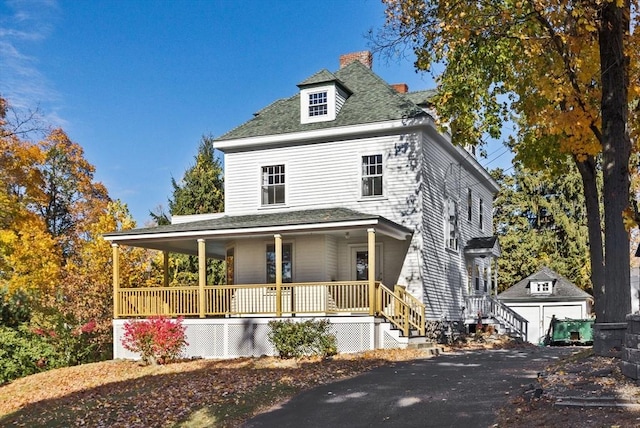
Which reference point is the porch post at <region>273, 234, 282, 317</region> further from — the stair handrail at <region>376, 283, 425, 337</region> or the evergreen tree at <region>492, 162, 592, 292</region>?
the evergreen tree at <region>492, 162, 592, 292</region>

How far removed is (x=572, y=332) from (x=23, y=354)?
2320cm

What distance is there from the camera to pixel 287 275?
78.0ft

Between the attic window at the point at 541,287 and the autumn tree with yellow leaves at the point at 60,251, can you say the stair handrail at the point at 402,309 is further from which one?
the attic window at the point at 541,287

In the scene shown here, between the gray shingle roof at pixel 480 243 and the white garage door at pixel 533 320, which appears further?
the white garage door at pixel 533 320

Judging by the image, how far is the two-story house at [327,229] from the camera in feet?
68.8

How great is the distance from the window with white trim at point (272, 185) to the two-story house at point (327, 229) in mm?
49

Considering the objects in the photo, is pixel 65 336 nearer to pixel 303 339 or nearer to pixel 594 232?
pixel 303 339

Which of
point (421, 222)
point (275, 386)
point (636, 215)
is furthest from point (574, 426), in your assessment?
point (421, 222)

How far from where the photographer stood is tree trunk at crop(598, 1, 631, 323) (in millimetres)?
12758

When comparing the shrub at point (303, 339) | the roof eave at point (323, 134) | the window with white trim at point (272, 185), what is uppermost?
the roof eave at point (323, 134)

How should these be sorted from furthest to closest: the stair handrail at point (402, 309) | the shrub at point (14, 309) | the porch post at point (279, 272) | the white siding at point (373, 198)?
the shrub at point (14, 309)
the white siding at point (373, 198)
the porch post at point (279, 272)
the stair handrail at point (402, 309)

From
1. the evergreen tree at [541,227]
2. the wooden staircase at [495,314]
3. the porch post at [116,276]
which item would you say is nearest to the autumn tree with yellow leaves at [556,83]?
the wooden staircase at [495,314]

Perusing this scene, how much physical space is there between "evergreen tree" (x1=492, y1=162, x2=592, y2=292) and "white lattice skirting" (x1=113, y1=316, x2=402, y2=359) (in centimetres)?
2658

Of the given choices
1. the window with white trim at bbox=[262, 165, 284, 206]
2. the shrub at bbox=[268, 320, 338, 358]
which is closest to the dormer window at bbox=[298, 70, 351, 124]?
the window with white trim at bbox=[262, 165, 284, 206]
